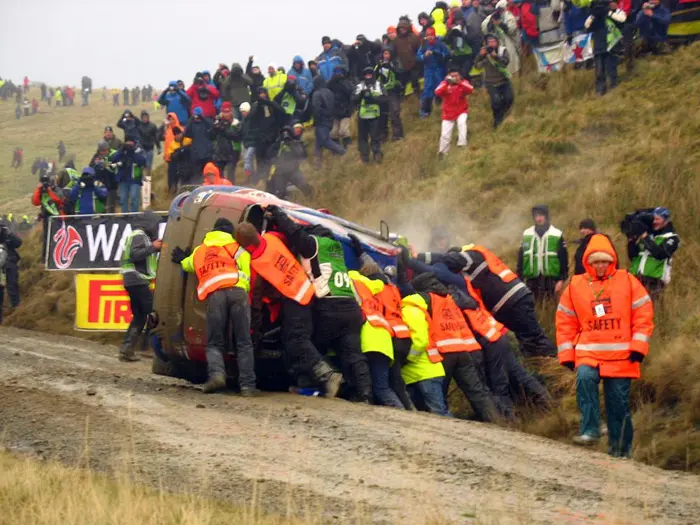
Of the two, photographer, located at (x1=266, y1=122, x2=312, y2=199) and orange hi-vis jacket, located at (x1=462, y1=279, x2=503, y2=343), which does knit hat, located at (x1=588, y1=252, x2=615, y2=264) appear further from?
photographer, located at (x1=266, y1=122, x2=312, y2=199)

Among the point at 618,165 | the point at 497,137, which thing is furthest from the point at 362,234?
the point at 497,137

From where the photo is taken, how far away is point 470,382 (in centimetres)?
1252

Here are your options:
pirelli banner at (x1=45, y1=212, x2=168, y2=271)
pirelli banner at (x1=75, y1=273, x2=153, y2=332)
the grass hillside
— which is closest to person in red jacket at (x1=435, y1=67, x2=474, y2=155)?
the grass hillside

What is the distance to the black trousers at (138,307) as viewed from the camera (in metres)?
16.5

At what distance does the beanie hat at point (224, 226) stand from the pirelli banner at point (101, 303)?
27.2 ft

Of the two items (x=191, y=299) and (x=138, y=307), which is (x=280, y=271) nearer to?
(x=191, y=299)

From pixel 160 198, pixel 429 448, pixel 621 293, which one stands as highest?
pixel 160 198

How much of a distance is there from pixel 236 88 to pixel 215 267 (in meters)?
14.8

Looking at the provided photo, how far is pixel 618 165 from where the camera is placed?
768 inches

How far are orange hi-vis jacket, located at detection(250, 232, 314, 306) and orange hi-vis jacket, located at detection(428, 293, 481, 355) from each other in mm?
1462

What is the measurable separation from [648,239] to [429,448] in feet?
19.3

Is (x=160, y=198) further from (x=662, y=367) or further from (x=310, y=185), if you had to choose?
(x=662, y=367)

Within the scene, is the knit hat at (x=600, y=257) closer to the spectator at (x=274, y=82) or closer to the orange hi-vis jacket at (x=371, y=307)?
the orange hi-vis jacket at (x=371, y=307)

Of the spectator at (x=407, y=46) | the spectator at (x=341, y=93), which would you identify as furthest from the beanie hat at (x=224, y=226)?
the spectator at (x=407, y=46)
